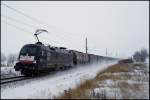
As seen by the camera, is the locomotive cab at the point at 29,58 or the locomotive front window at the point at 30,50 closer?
the locomotive cab at the point at 29,58

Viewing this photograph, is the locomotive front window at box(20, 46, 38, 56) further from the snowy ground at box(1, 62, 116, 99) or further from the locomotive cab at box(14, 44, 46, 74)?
the snowy ground at box(1, 62, 116, 99)

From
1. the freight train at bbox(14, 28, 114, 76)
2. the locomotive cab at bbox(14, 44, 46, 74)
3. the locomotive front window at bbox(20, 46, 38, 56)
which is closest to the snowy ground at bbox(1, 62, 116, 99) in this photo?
the locomotive cab at bbox(14, 44, 46, 74)

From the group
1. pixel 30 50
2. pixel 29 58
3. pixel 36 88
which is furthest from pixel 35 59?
pixel 36 88

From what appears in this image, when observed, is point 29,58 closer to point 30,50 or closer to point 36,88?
point 30,50

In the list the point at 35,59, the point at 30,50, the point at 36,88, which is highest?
the point at 30,50

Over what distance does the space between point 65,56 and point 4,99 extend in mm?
19770

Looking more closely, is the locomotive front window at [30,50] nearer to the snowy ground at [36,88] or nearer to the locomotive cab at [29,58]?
the locomotive cab at [29,58]

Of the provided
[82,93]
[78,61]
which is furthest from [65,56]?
[82,93]

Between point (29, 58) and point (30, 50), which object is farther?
point (30, 50)

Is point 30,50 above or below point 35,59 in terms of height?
above

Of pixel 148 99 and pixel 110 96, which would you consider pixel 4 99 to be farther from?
pixel 148 99

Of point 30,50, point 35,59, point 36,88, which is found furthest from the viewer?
point 30,50

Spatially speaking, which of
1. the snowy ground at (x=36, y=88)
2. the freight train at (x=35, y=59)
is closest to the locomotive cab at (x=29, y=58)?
the freight train at (x=35, y=59)

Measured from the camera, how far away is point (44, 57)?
21.4 meters
